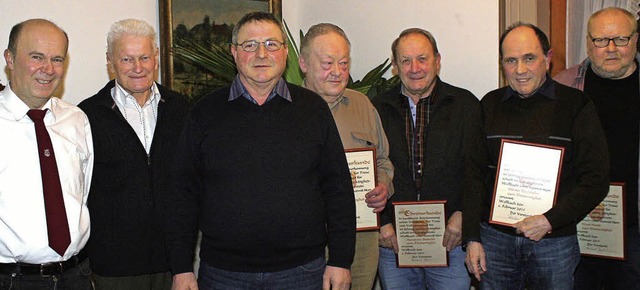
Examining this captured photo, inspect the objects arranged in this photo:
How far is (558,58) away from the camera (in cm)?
475

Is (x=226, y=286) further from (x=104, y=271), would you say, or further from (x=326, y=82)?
(x=326, y=82)

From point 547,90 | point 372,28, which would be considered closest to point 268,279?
point 547,90

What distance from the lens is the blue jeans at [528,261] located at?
3139 mm

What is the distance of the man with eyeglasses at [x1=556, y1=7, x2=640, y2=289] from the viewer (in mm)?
3350

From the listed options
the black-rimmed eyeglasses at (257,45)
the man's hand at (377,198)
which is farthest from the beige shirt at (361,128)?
the black-rimmed eyeglasses at (257,45)

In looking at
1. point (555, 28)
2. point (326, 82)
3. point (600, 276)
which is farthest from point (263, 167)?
point (555, 28)

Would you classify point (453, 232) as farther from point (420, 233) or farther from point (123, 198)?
point (123, 198)

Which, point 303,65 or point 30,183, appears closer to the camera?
point 30,183

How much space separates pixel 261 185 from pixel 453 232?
1.22 metres

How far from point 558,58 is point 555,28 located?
0.20m

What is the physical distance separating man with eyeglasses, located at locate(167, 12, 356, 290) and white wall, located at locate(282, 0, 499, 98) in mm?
2087

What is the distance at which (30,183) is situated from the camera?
9.13 ft

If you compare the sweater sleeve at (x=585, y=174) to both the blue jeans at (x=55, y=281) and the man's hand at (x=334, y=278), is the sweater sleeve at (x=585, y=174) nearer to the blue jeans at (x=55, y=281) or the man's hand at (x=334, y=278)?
the man's hand at (x=334, y=278)

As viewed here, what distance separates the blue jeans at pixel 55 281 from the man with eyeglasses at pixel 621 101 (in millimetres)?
2475
